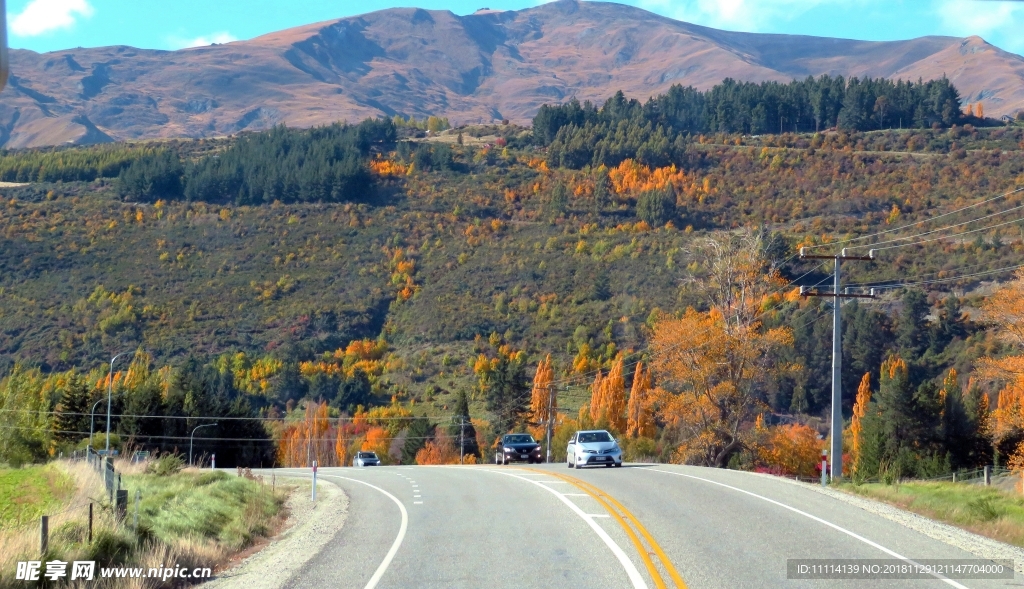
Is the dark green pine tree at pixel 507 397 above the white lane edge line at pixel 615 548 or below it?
below

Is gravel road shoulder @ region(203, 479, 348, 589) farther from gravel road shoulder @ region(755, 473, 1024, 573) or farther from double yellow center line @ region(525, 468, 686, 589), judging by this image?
gravel road shoulder @ region(755, 473, 1024, 573)

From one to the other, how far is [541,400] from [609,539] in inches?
2789

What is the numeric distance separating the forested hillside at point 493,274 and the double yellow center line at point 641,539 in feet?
90.5

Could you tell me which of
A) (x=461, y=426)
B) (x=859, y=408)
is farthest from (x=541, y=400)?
(x=859, y=408)

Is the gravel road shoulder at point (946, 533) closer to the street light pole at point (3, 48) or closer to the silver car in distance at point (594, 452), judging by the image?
the silver car in distance at point (594, 452)

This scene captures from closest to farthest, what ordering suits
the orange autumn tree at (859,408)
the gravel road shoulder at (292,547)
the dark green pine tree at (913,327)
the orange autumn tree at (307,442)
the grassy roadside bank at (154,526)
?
the grassy roadside bank at (154,526)
the gravel road shoulder at (292,547)
the orange autumn tree at (859,408)
the dark green pine tree at (913,327)
the orange autumn tree at (307,442)

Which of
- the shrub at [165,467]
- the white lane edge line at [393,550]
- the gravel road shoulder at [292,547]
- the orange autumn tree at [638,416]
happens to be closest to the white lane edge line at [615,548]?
the white lane edge line at [393,550]

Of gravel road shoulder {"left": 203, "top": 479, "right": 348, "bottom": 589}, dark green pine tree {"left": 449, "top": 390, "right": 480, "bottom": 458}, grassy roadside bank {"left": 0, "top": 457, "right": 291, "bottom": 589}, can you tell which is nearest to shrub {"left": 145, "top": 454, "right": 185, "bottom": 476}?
grassy roadside bank {"left": 0, "top": 457, "right": 291, "bottom": 589}

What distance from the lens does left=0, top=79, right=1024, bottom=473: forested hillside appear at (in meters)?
72.8

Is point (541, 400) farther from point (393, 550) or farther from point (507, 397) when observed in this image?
point (393, 550)

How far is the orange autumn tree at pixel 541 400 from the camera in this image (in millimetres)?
84938

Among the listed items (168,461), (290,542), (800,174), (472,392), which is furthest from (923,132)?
(290,542)

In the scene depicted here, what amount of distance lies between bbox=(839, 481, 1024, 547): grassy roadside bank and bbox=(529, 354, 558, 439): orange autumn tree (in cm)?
5936

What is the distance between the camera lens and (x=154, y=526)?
53.4 feet
